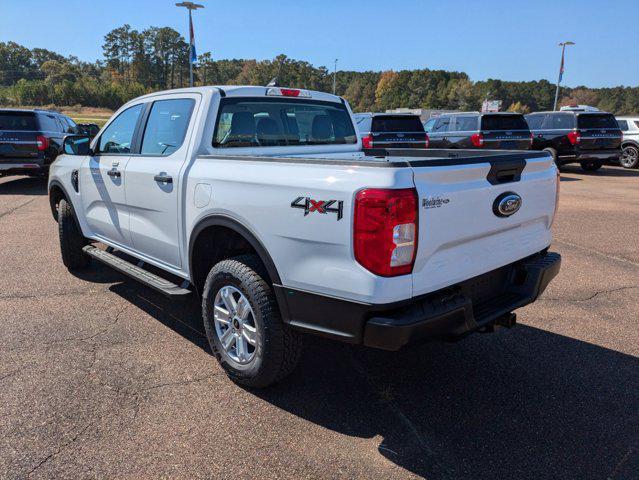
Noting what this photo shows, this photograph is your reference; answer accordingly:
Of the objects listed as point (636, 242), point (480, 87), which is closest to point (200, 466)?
point (636, 242)

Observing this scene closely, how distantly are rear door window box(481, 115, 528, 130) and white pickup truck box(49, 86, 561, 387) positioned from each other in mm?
10478

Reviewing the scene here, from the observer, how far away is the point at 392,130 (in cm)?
1330

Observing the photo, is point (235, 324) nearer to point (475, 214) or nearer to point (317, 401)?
point (317, 401)

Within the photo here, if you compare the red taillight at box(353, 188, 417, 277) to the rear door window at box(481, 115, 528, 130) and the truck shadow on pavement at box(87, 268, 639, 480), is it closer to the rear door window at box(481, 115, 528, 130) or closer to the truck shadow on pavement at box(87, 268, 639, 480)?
the truck shadow on pavement at box(87, 268, 639, 480)

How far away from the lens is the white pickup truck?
2.38 metres

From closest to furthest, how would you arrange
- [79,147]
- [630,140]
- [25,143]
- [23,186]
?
[79,147], [25,143], [23,186], [630,140]

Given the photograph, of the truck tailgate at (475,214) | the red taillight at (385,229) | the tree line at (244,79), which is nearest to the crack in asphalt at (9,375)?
the red taillight at (385,229)

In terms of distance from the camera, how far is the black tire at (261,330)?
285cm

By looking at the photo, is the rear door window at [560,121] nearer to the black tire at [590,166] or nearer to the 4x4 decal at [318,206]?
the black tire at [590,166]

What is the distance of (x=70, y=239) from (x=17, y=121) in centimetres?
790

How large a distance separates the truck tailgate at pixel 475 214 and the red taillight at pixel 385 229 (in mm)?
74

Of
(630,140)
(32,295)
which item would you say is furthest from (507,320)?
(630,140)

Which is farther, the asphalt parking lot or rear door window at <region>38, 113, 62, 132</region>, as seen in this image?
rear door window at <region>38, 113, 62, 132</region>

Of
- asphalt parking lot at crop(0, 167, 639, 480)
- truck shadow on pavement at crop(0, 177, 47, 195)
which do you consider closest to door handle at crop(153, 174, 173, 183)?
asphalt parking lot at crop(0, 167, 639, 480)
